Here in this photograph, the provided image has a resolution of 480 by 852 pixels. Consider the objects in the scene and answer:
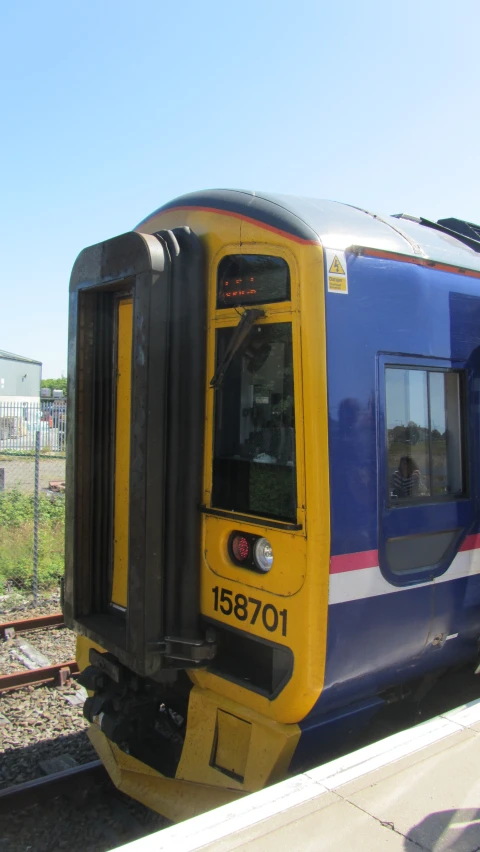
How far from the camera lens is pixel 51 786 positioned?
148 inches

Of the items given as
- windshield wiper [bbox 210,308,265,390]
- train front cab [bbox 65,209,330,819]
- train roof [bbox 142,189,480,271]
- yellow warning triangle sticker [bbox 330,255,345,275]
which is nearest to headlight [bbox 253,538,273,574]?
train front cab [bbox 65,209,330,819]

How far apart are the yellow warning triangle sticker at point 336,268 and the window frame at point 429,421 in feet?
1.53

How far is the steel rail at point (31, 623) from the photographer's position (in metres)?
6.29

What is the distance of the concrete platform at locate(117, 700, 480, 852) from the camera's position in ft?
7.29

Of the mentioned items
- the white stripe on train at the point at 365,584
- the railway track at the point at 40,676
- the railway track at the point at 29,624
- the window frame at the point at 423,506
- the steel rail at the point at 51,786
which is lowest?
the steel rail at the point at 51,786

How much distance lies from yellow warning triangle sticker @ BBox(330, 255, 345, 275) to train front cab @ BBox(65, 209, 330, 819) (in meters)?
0.07

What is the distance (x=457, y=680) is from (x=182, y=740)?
1.67m

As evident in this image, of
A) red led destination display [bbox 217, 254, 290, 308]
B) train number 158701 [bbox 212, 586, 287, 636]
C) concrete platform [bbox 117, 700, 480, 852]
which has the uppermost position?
red led destination display [bbox 217, 254, 290, 308]

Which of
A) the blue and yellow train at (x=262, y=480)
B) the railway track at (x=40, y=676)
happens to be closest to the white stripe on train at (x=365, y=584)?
the blue and yellow train at (x=262, y=480)

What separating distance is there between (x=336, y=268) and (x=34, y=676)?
407cm

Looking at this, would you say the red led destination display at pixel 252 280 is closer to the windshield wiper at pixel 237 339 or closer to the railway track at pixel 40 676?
the windshield wiper at pixel 237 339

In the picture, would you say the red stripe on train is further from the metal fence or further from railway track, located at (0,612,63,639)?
railway track, located at (0,612,63,639)

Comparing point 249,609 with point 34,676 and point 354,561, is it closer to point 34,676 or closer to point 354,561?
point 354,561

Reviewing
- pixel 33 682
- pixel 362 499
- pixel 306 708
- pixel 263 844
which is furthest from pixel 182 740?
pixel 33 682
